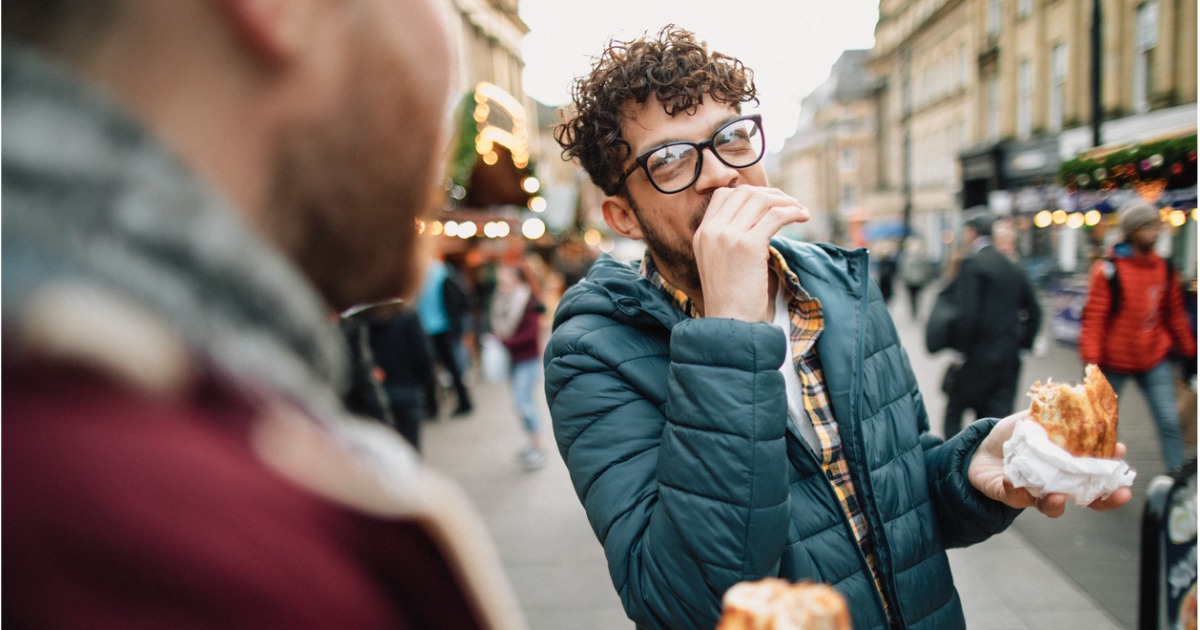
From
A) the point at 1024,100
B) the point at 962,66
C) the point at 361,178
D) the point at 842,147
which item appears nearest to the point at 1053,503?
the point at 361,178

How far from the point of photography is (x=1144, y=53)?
46.8ft

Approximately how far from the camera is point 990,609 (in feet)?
10.9

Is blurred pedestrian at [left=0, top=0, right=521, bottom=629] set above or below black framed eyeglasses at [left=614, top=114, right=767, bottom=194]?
below

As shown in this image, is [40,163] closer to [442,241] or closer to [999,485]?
[999,485]

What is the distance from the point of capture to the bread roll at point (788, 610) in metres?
0.60

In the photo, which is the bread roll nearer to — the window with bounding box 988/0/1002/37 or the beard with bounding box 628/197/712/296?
the beard with bounding box 628/197/712/296

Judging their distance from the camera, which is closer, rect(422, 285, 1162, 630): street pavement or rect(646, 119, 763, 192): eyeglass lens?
rect(646, 119, 763, 192): eyeglass lens

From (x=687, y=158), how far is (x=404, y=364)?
3.91 m

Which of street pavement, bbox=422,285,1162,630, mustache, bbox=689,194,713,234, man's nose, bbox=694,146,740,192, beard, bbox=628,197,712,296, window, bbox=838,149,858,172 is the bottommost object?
street pavement, bbox=422,285,1162,630

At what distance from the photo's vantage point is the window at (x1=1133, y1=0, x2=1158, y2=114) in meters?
13.8

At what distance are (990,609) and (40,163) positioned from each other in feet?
13.4

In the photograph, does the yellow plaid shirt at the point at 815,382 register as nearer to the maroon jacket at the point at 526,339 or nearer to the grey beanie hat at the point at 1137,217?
the grey beanie hat at the point at 1137,217

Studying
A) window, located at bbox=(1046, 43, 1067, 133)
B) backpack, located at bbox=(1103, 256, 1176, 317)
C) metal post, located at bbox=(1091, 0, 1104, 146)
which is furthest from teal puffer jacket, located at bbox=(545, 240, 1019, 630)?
window, located at bbox=(1046, 43, 1067, 133)

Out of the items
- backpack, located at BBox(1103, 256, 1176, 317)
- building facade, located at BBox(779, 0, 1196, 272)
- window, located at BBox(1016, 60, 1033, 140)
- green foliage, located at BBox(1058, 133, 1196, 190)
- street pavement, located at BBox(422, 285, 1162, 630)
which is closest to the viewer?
street pavement, located at BBox(422, 285, 1162, 630)
